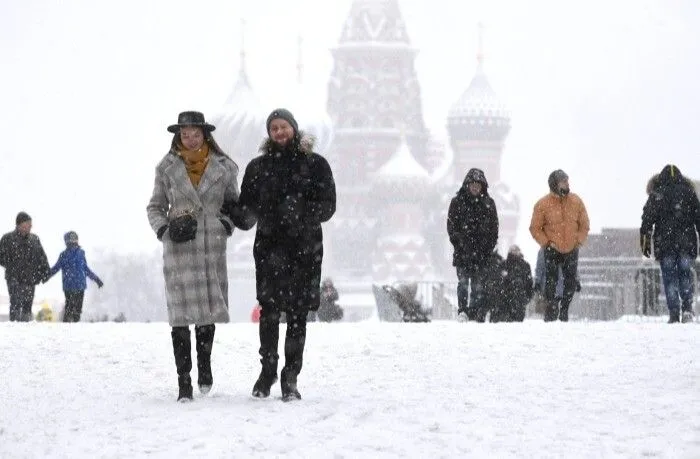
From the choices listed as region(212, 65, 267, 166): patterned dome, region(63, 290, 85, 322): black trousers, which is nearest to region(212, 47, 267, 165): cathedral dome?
region(212, 65, 267, 166): patterned dome

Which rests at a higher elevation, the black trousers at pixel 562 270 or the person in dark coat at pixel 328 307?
the black trousers at pixel 562 270

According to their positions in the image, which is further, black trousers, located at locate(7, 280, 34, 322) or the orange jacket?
black trousers, located at locate(7, 280, 34, 322)

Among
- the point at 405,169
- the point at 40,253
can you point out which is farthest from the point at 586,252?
the point at 405,169

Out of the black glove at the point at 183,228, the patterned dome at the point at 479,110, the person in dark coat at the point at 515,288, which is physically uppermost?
the patterned dome at the point at 479,110

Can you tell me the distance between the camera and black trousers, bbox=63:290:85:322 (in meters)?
18.6

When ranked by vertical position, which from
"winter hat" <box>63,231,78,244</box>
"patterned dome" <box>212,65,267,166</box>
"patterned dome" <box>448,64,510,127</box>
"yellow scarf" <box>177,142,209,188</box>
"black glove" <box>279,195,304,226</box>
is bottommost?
"black glove" <box>279,195,304,226</box>

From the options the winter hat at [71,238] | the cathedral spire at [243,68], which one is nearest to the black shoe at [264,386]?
the winter hat at [71,238]

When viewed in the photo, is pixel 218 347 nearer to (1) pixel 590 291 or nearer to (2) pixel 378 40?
(1) pixel 590 291

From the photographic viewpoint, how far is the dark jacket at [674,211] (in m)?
14.7

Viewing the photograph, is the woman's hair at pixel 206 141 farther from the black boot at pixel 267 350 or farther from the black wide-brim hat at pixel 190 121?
the black boot at pixel 267 350

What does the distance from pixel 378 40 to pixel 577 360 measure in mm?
110299

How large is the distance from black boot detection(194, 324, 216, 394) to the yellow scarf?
2.13 feet

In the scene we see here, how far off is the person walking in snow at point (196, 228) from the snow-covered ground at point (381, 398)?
1.23 ft

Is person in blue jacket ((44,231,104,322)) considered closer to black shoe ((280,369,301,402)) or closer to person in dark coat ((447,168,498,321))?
person in dark coat ((447,168,498,321))
